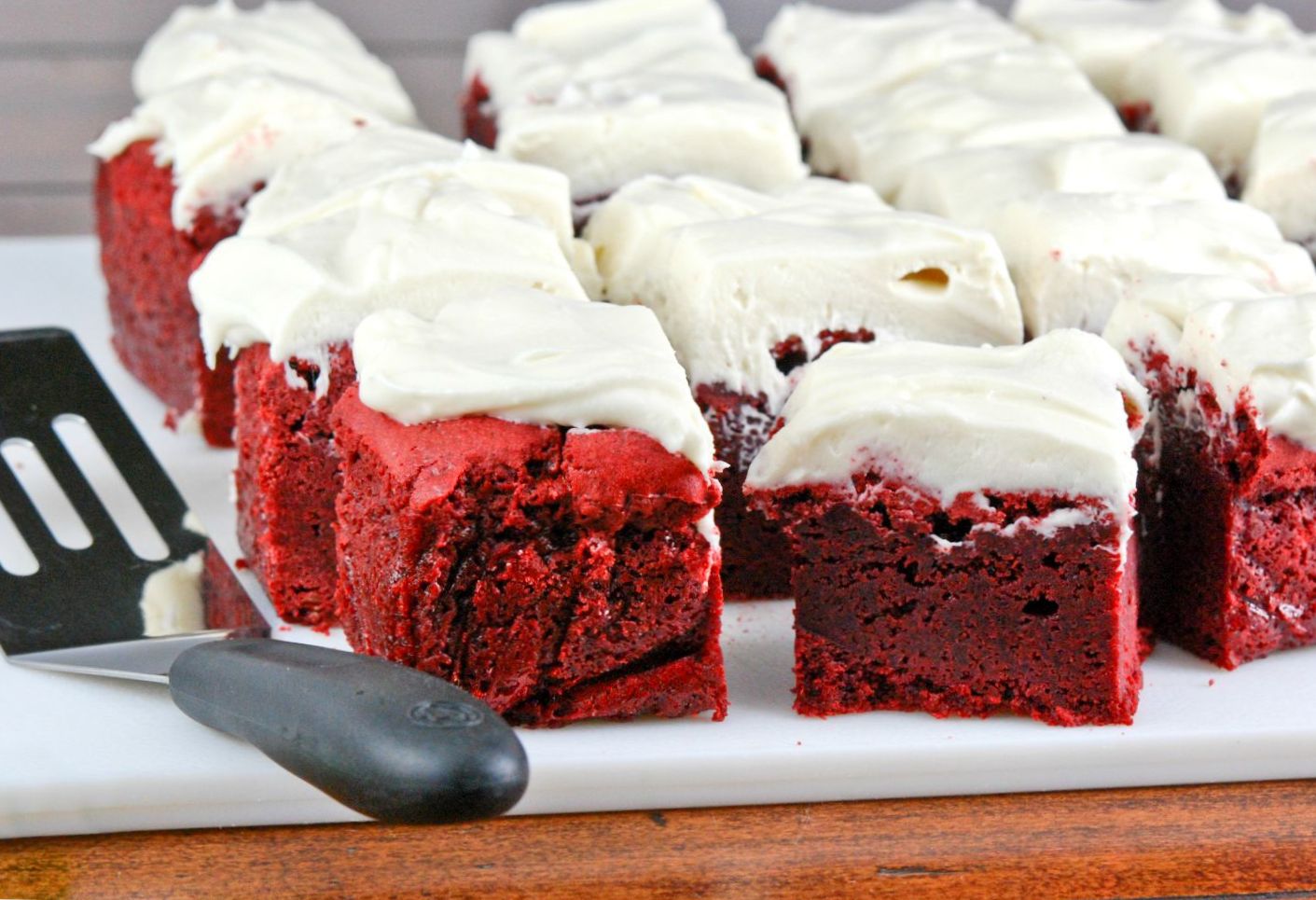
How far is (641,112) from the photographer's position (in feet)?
10.2

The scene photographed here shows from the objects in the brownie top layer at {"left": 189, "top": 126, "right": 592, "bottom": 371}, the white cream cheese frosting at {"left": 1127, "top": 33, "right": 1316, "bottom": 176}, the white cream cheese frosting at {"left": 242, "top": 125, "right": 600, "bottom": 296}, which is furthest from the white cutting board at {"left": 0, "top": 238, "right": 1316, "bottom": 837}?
the white cream cheese frosting at {"left": 1127, "top": 33, "right": 1316, "bottom": 176}

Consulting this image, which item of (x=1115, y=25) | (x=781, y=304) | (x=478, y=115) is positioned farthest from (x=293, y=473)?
(x=1115, y=25)

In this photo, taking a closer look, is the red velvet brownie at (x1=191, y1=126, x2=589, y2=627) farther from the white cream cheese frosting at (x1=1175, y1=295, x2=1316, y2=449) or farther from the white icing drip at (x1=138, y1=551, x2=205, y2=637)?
the white cream cheese frosting at (x1=1175, y1=295, x2=1316, y2=449)

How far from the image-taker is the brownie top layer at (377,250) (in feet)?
7.77

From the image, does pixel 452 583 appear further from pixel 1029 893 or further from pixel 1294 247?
pixel 1294 247

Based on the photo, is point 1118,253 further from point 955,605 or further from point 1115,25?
point 1115,25

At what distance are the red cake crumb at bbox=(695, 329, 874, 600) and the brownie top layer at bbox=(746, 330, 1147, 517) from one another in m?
0.31

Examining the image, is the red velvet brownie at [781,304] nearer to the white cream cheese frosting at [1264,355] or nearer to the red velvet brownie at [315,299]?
the red velvet brownie at [315,299]

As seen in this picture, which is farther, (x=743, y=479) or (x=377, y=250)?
(x=743, y=479)

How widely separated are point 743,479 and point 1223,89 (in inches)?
51.5

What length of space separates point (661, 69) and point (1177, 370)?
4.56ft

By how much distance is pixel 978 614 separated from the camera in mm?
2141

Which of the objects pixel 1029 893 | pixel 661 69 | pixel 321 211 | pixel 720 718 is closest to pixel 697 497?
pixel 720 718

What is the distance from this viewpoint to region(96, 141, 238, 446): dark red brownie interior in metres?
3.02
